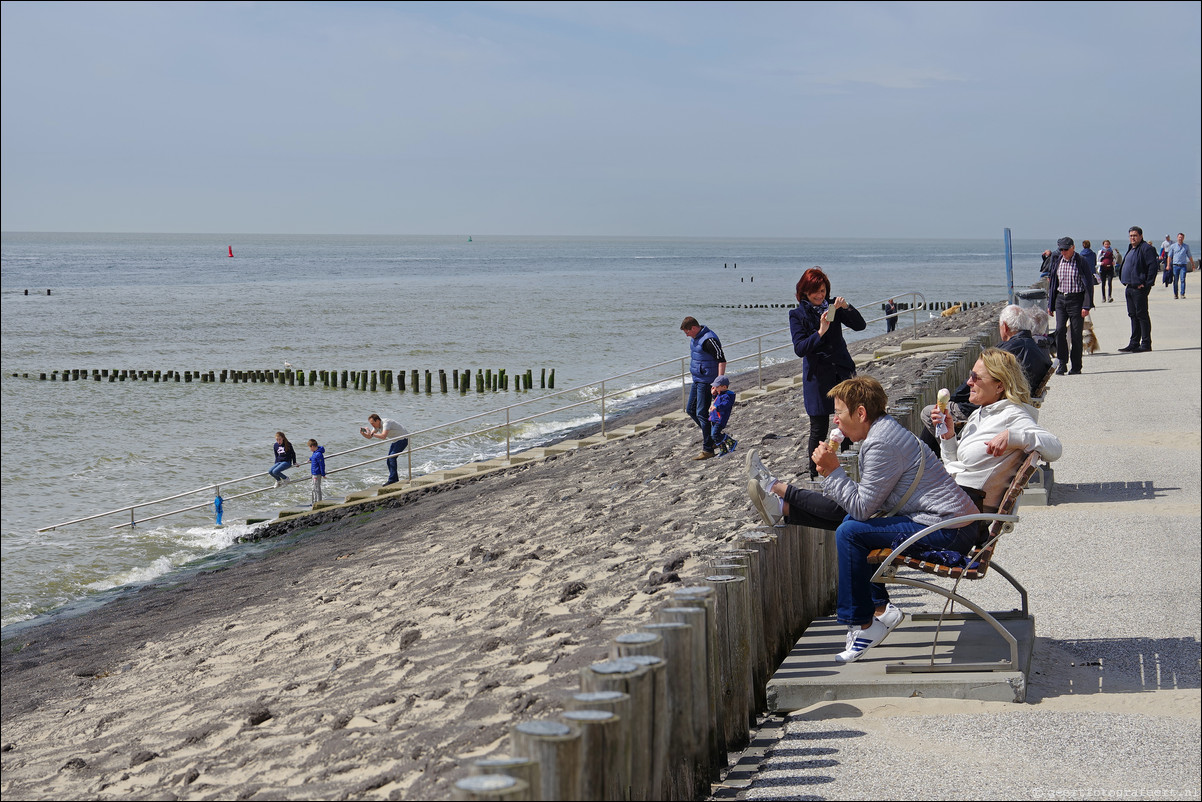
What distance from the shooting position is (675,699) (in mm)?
3969

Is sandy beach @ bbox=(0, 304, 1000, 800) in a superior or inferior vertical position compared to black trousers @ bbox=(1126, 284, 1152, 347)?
inferior

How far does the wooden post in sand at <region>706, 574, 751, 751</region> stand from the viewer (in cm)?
452

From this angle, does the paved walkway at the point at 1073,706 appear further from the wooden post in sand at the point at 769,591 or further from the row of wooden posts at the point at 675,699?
the wooden post in sand at the point at 769,591

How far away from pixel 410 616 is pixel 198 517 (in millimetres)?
11784

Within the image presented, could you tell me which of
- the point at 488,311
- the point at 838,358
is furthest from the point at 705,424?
the point at 488,311

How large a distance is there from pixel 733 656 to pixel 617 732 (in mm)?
1287

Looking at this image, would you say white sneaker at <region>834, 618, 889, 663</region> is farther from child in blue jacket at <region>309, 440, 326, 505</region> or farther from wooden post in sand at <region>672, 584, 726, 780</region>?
child in blue jacket at <region>309, 440, 326, 505</region>

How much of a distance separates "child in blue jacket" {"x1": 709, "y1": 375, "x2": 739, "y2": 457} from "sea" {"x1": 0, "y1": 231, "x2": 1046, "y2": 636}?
4.27 meters

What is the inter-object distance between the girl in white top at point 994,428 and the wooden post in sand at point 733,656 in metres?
1.47

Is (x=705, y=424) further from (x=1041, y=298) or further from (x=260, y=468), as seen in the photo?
(x=260, y=468)

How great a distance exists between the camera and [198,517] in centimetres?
1922

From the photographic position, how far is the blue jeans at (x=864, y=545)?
495 centimetres

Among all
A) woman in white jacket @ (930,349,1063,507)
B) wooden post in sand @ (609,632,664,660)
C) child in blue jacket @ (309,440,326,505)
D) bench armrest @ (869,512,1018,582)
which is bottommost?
child in blue jacket @ (309,440,326,505)

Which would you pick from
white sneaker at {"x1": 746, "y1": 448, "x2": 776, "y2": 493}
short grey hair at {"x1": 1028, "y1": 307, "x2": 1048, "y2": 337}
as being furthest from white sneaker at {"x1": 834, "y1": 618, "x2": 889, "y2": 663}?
short grey hair at {"x1": 1028, "y1": 307, "x2": 1048, "y2": 337}
